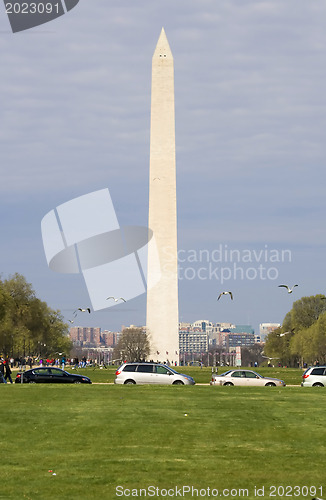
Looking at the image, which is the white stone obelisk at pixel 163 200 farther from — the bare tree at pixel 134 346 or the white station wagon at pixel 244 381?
the white station wagon at pixel 244 381

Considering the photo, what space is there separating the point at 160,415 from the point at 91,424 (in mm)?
2470

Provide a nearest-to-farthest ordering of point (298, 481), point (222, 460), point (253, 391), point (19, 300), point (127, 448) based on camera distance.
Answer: point (298, 481)
point (222, 460)
point (127, 448)
point (253, 391)
point (19, 300)

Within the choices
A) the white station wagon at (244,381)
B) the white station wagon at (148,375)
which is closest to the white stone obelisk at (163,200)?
the white station wagon at (244,381)

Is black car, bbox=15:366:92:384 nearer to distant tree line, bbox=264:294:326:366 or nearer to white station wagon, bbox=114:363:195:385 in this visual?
white station wagon, bbox=114:363:195:385

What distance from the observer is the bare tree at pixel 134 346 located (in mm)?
117438

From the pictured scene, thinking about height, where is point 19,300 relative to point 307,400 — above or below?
above

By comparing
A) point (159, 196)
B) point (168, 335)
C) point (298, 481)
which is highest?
point (159, 196)

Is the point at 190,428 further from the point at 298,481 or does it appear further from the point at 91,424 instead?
the point at 298,481

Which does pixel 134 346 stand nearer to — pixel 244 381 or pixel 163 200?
pixel 163 200

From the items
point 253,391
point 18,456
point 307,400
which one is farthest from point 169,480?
point 253,391

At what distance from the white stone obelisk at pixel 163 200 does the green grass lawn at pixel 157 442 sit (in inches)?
2791

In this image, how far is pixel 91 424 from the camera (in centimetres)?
2514

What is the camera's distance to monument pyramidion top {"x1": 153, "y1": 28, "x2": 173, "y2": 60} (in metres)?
103

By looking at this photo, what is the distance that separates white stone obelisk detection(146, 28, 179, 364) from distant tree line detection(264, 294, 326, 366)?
15.8m
